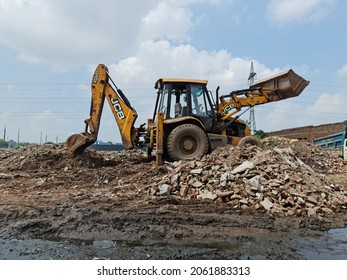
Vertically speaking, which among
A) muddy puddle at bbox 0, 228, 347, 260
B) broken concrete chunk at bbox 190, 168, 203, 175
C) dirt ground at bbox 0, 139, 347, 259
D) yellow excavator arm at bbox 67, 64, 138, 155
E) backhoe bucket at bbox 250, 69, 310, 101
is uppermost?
backhoe bucket at bbox 250, 69, 310, 101

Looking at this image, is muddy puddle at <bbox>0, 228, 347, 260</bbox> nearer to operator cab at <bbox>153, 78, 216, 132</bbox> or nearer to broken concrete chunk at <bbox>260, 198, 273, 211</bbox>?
broken concrete chunk at <bbox>260, 198, 273, 211</bbox>

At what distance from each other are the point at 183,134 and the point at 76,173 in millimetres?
3031

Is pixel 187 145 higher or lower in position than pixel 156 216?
higher

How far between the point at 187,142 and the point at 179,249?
19.9ft

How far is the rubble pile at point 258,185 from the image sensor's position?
6.23 meters

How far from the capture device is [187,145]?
32.9ft

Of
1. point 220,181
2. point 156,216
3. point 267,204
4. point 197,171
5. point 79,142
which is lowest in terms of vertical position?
point 156,216

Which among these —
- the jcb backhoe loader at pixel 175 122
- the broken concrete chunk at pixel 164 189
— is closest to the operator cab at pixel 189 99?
the jcb backhoe loader at pixel 175 122

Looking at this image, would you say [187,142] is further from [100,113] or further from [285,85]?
[285,85]

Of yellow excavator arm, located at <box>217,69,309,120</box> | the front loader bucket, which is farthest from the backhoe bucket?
the front loader bucket

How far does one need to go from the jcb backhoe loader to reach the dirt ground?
1.14m

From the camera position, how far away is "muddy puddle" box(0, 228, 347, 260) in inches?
152

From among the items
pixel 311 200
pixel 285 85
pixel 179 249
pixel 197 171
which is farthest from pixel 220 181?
pixel 285 85
